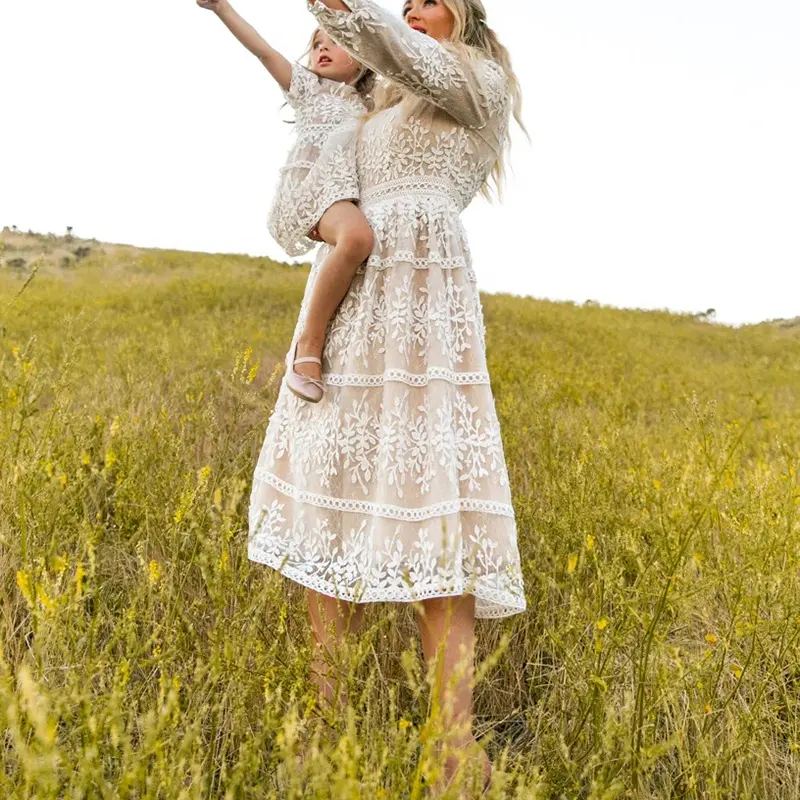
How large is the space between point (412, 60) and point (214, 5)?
1.05 m

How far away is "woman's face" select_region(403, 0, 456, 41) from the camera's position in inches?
81.6

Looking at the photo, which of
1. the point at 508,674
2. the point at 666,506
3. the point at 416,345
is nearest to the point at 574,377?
the point at 666,506

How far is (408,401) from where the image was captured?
184 cm

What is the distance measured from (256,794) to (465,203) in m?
1.69

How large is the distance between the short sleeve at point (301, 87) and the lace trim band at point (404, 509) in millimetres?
1226

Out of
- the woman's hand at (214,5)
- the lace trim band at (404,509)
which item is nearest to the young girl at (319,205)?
the lace trim band at (404,509)

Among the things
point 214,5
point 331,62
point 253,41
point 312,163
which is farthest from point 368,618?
point 214,5

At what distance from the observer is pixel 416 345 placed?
1.87 m

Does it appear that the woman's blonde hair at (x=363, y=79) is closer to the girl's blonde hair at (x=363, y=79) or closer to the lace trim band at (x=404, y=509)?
the girl's blonde hair at (x=363, y=79)

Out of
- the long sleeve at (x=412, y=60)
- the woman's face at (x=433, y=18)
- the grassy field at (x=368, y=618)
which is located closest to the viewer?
the grassy field at (x=368, y=618)

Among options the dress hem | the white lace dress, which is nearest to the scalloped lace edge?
the dress hem

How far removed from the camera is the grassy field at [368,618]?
1188 millimetres

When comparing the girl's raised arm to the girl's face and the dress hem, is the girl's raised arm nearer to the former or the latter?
the girl's face

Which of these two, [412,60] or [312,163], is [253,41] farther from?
[412,60]
